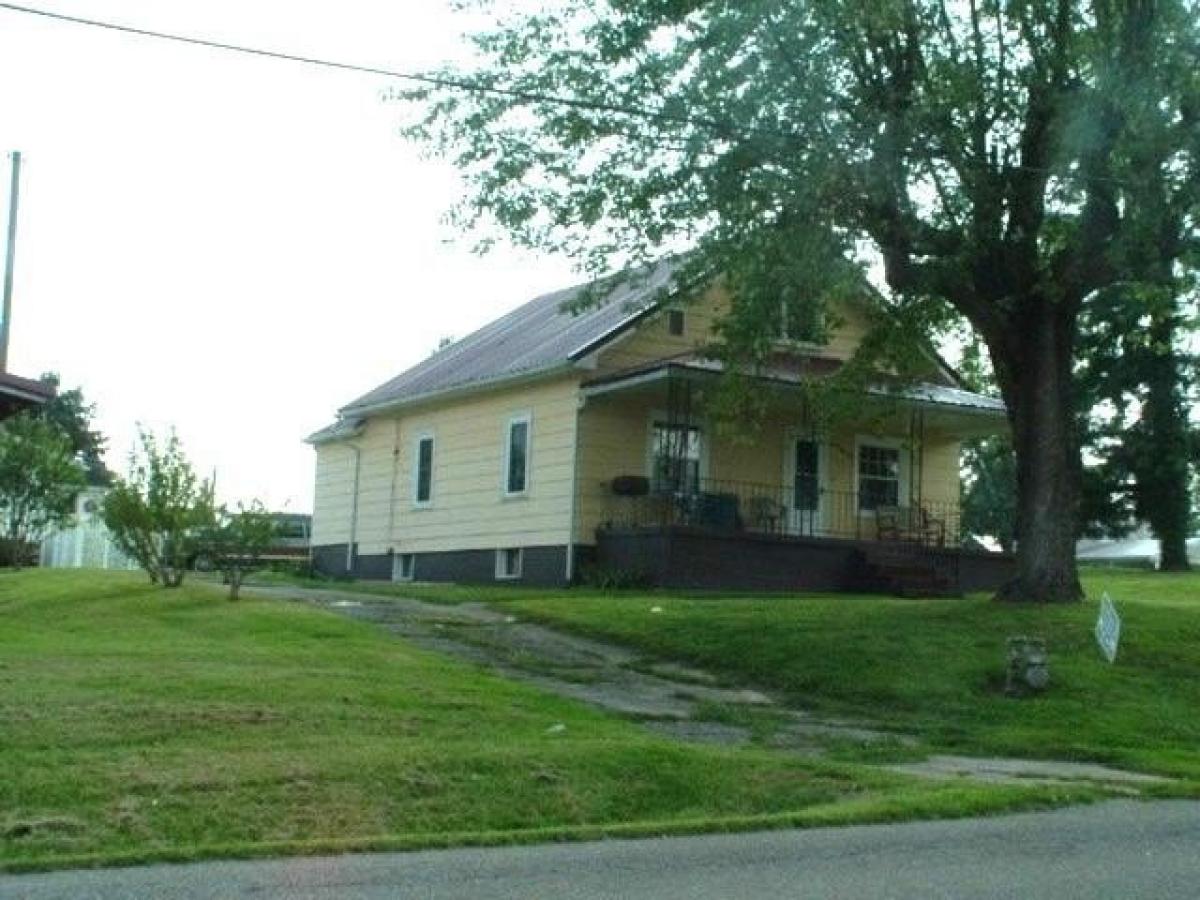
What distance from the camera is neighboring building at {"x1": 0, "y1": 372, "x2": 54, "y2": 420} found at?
52.0ft

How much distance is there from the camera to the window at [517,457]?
30.7 metres

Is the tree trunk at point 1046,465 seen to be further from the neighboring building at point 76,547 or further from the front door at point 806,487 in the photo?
the neighboring building at point 76,547

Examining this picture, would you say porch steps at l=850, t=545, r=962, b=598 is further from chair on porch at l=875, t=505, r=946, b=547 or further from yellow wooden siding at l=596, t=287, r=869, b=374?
yellow wooden siding at l=596, t=287, r=869, b=374

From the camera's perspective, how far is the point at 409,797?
10406mm

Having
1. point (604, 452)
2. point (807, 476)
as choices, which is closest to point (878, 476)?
point (807, 476)

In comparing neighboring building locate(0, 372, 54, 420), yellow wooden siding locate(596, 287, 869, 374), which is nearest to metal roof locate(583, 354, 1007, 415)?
yellow wooden siding locate(596, 287, 869, 374)

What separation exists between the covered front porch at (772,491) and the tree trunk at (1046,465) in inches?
188

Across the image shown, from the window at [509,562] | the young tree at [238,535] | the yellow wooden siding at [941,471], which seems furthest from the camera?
the yellow wooden siding at [941,471]

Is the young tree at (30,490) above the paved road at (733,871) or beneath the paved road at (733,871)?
above

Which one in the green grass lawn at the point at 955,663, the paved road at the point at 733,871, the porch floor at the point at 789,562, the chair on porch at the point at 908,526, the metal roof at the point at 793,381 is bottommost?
the paved road at the point at 733,871

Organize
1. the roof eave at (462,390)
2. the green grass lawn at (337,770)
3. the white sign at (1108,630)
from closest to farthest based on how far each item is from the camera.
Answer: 1. the green grass lawn at (337,770)
2. the white sign at (1108,630)
3. the roof eave at (462,390)

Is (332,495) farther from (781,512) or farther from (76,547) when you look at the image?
(76,547)

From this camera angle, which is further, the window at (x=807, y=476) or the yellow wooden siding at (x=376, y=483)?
the yellow wooden siding at (x=376, y=483)

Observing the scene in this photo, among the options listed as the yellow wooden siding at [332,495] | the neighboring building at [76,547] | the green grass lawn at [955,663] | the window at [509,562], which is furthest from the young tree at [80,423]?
the green grass lawn at [955,663]
